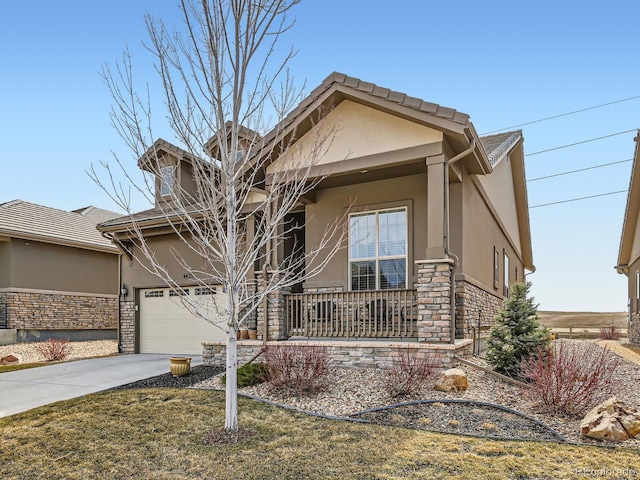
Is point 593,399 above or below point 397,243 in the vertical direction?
below

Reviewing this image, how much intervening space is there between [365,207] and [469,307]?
3.14 m

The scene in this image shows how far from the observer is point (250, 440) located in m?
5.29

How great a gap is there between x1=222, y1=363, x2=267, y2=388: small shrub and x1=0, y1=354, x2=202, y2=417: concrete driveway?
262 cm

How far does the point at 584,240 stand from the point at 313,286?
16.6m

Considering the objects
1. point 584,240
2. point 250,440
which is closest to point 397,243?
point 250,440

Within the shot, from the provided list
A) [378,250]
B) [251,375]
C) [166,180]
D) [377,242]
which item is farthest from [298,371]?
[166,180]

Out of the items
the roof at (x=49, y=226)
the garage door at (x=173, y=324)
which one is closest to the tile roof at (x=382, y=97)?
the garage door at (x=173, y=324)

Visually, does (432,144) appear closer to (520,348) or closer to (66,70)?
(520,348)

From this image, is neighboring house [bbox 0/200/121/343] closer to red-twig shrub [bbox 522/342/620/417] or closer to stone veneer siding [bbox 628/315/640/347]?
red-twig shrub [bbox 522/342/620/417]

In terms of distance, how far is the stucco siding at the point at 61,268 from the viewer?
1690cm

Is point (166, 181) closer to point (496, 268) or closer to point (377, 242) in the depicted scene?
point (377, 242)

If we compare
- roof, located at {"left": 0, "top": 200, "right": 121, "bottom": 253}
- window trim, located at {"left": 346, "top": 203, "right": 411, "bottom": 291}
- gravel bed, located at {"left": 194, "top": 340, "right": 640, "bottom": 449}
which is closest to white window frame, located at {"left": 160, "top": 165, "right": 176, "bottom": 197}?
gravel bed, located at {"left": 194, "top": 340, "right": 640, "bottom": 449}

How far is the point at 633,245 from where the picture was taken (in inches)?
680

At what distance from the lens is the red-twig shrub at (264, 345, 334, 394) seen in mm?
7098
